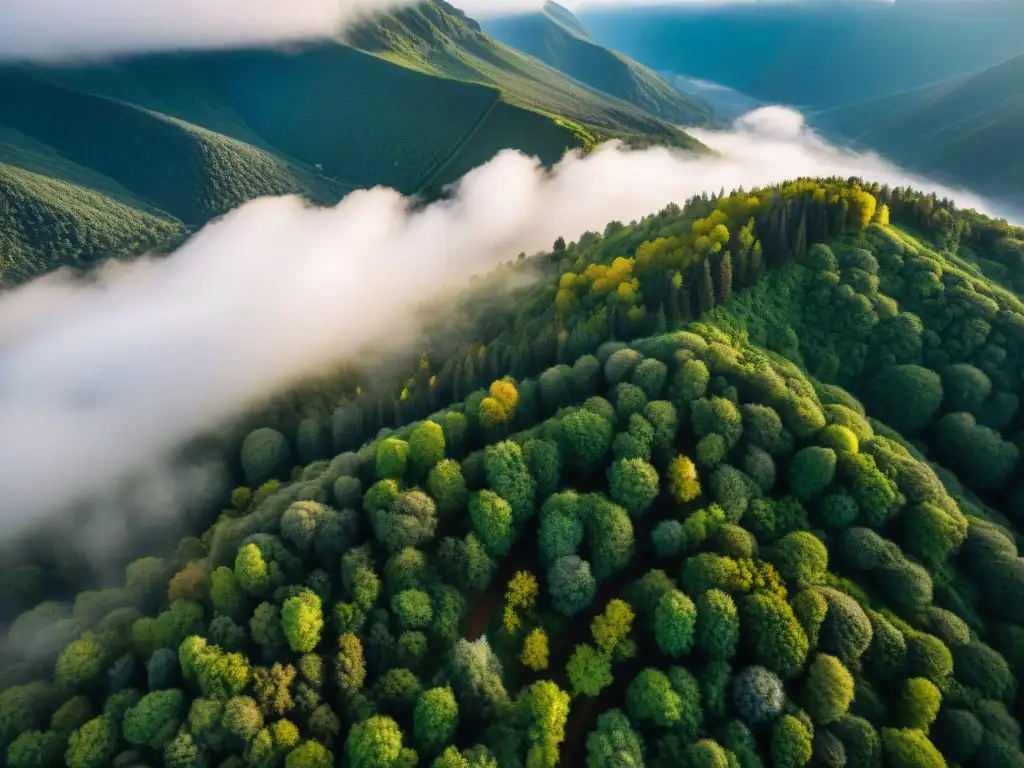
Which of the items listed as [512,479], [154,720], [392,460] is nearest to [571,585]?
[512,479]

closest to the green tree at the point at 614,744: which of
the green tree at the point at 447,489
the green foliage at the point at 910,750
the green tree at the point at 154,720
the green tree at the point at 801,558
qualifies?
the green foliage at the point at 910,750

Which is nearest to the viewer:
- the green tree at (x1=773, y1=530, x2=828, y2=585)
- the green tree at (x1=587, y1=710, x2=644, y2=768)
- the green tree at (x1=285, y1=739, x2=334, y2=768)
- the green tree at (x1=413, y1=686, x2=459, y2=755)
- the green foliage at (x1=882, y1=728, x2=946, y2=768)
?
the green tree at (x1=587, y1=710, x2=644, y2=768)

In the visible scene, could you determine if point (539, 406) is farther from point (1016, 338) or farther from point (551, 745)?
point (1016, 338)

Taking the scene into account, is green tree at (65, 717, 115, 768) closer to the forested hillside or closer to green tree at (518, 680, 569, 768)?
the forested hillside

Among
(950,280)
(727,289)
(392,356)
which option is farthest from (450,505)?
(950,280)

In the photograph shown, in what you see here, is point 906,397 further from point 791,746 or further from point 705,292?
point 791,746

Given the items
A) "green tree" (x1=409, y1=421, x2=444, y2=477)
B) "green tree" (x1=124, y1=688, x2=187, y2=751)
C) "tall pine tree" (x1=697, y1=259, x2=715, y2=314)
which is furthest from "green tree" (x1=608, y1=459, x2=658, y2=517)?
"green tree" (x1=124, y1=688, x2=187, y2=751)
